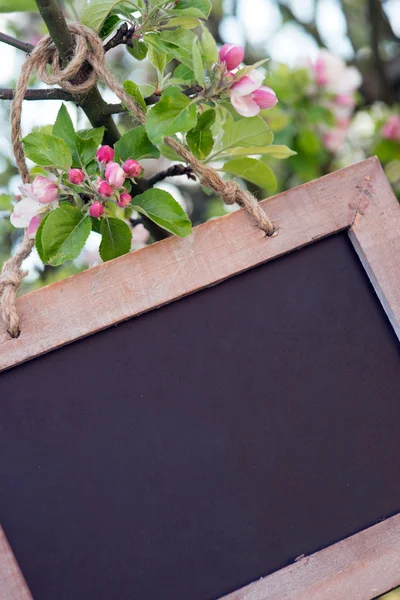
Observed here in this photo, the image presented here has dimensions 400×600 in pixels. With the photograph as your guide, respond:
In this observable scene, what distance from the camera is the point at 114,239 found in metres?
0.81

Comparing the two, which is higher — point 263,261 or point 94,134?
point 94,134

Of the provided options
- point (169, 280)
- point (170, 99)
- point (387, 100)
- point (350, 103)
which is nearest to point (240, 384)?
point (169, 280)

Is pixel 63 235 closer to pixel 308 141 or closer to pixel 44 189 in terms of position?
pixel 44 189

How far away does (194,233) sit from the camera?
793 mm

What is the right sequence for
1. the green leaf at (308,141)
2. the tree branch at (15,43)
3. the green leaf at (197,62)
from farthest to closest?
1. the green leaf at (308,141)
2. the tree branch at (15,43)
3. the green leaf at (197,62)

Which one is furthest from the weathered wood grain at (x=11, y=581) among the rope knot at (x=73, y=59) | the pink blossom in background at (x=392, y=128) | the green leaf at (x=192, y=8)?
the pink blossom in background at (x=392, y=128)

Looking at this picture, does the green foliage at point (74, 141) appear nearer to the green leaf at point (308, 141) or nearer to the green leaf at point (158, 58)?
the green leaf at point (158, 58)

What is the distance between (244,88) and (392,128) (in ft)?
4.79

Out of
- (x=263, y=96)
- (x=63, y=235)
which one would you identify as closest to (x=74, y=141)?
(x=63, y=235)

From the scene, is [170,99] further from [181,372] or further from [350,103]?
[350,103]

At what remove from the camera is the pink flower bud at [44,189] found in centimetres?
76

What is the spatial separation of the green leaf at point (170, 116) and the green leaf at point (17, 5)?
0.25 meters

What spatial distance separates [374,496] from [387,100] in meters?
1.95

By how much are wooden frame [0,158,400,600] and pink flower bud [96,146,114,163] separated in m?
0.11
